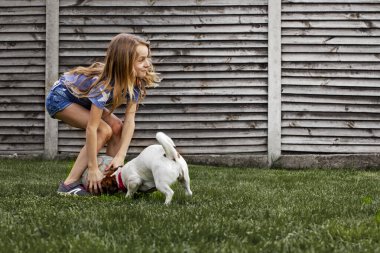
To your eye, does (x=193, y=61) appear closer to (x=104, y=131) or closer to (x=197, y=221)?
A: (x=104, y=131)

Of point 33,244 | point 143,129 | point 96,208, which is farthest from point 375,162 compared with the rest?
point 33,244

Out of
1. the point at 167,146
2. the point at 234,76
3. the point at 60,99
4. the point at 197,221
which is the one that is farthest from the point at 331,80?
the point at 197,221

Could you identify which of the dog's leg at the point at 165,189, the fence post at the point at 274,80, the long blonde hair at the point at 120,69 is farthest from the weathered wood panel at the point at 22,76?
the dog's leg at the point at 165,189

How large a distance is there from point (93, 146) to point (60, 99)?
0.57m

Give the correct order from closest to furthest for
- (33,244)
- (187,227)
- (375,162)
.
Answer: (33,244) → (187,227) → (375,162)

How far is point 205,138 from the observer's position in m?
7.75

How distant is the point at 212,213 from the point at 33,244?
3.46 ft

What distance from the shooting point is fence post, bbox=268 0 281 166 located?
7.68m

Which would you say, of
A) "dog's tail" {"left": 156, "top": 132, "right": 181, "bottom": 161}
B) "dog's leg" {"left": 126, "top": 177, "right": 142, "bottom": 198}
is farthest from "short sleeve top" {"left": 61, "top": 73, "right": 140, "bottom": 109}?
"dog's tail" {"left": 156, "top": 132, "right": 181, "bottom": 161}

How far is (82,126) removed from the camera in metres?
4.45

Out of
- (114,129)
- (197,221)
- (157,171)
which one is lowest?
(197,221)

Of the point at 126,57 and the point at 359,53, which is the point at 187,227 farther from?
the point at 359,53

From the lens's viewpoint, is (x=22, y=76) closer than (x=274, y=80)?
No

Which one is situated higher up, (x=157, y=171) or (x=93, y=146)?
(x=93, y=146)
